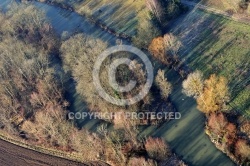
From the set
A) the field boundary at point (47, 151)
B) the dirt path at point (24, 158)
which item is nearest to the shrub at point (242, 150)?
the field boundary at point (47, 151)

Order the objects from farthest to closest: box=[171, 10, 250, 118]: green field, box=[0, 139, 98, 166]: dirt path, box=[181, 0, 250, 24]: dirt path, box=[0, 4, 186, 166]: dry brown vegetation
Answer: box=[181, 0, 250, 24]: dirt path
box=[171, 10, 250, 118]: green field
box=[0, 139, 98, 166]: dirt path
box=[0, 4, 186, 166]: dry brown vegetation

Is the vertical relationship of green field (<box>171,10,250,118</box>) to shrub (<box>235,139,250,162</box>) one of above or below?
above

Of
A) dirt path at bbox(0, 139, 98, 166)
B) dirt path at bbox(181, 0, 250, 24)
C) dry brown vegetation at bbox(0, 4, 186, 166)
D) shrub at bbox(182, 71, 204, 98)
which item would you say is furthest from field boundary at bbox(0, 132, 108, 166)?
dirt path at bbox(181, 0, 250, 24)

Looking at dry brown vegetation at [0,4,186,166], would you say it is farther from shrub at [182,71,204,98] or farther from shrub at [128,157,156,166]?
shrub at [182,71,204,98]

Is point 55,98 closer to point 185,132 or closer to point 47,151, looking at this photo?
point 47,151

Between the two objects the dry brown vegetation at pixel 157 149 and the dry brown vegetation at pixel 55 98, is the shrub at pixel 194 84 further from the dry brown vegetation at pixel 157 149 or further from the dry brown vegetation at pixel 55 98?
the dry brown vegetation at pixel 157 149

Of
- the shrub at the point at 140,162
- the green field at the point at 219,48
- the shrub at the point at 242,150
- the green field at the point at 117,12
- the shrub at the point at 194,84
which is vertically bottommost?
the shrub at the point at 242,150

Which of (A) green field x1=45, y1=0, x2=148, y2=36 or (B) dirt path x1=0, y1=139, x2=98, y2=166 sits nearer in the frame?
(B) dirt path x1=0, y1=139, x2=98, y2=166

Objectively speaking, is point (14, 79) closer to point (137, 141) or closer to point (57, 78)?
point (57, 78)

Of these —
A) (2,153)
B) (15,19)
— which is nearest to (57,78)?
(2,153)

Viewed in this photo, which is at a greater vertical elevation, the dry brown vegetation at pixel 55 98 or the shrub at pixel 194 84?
the dry brown vegetation at pixel 55 98

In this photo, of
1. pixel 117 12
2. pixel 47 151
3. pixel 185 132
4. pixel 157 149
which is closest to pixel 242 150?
pixel 185 132
